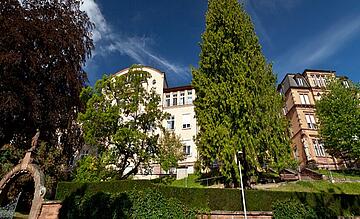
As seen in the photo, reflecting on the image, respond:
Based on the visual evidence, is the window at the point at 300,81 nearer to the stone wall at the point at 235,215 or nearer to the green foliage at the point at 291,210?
the green foliage at the point at 291,210

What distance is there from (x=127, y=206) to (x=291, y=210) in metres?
8.81

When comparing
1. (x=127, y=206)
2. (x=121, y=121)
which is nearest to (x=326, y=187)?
(x=127, y=206)

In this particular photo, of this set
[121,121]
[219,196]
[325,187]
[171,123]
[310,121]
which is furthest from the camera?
[310,121]

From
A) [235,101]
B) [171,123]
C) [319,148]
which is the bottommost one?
[235,101]

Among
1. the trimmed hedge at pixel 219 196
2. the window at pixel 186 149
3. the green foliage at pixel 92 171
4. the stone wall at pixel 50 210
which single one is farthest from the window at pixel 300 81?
the stone wall at pixel 50 210

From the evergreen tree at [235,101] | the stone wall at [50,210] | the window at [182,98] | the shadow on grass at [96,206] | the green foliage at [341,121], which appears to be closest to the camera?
the shadow on grass at [96,206]

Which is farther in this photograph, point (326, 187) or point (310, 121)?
point (310, 121)

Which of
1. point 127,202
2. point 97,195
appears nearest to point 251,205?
point 127,202

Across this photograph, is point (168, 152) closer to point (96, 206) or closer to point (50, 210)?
point (96, 206)

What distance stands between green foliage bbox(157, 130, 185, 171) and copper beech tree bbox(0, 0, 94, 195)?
6.94 meters

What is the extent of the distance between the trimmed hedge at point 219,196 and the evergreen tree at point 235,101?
2806 millimetres

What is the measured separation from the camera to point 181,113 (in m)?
36.1

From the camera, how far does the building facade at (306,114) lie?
1414 inches

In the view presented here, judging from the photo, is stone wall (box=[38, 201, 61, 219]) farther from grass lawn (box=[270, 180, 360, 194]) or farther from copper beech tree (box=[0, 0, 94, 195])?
grass lawn (box=[270, 180, 360, 194])
